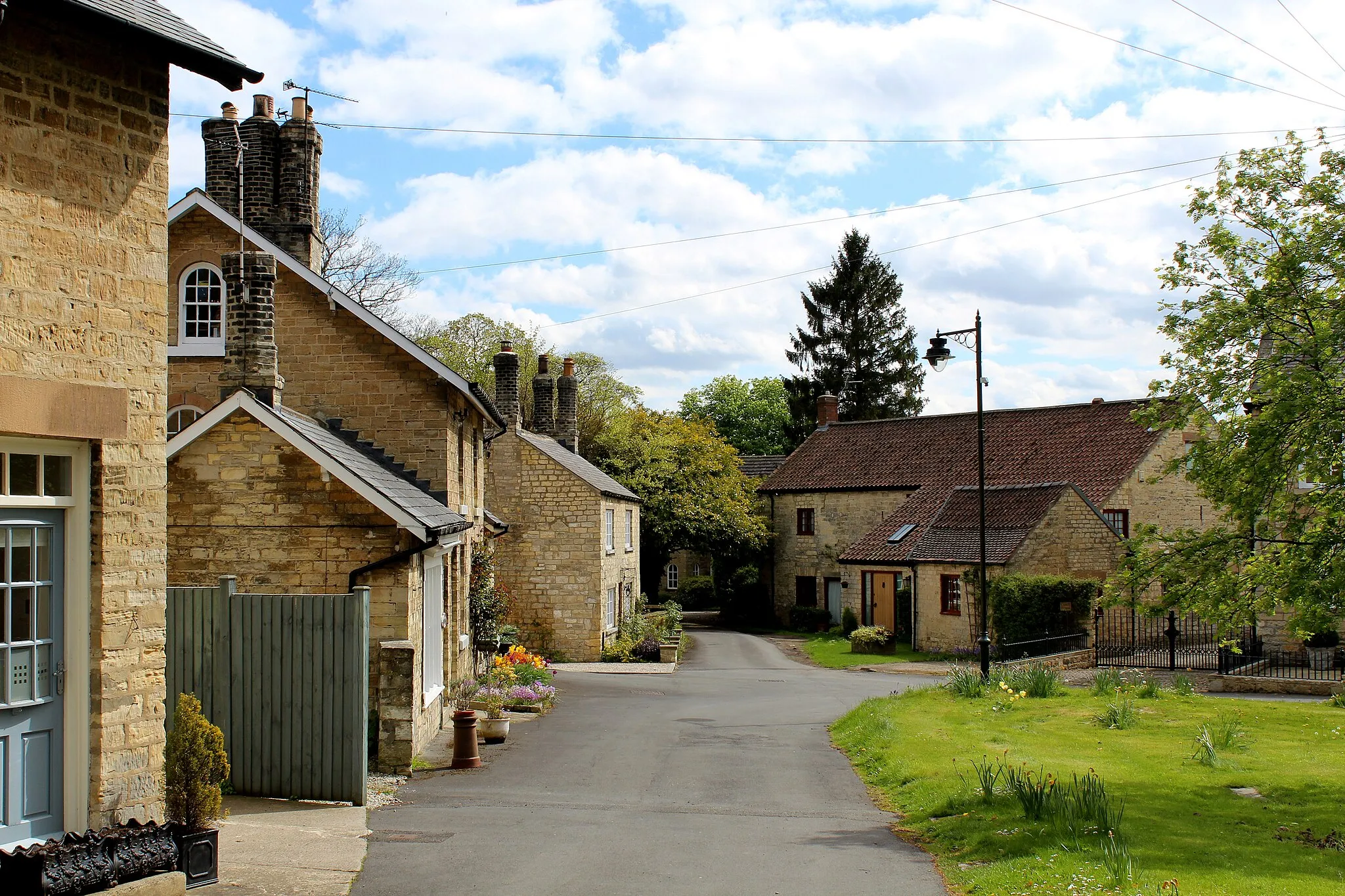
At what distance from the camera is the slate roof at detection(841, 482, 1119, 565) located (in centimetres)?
3247

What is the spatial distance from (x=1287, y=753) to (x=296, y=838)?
42.7ft

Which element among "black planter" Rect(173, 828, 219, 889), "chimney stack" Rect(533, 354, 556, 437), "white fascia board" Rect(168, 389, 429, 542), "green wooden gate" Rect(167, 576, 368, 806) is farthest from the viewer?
"chimney stack" Rect(533, 354, 556, 437)

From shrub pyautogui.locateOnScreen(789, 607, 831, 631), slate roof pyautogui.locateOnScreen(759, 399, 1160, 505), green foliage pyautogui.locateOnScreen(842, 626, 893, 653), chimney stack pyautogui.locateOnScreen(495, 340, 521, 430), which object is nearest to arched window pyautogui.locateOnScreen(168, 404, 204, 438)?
chimney stack pyautogui.locateOnScreen(495, 340, 521, 430)

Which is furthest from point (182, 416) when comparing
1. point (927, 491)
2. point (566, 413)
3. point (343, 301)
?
point (927, 491)

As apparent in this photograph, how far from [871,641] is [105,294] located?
29939 millimetres

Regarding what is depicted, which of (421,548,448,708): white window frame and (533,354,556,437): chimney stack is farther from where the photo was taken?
(533,354,556,437): chimney stack

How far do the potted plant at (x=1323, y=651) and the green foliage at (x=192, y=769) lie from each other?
77.4 ft

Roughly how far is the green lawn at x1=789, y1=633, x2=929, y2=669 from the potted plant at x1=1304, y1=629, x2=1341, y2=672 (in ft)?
35.3

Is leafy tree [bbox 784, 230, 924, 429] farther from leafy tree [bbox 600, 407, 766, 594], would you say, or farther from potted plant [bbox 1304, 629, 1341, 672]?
potted plant [bbox 1304, 629, 1341, 672]

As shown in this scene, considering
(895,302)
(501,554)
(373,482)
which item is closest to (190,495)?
(373,482)

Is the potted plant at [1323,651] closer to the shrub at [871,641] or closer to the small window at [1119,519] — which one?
the small window at [1119,519]

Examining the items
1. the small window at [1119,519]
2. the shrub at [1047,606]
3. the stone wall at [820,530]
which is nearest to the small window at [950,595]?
the shrub at [1047,606]

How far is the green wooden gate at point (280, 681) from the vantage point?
38.3 feet

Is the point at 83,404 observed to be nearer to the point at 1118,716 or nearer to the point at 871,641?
the point at 1118,716
